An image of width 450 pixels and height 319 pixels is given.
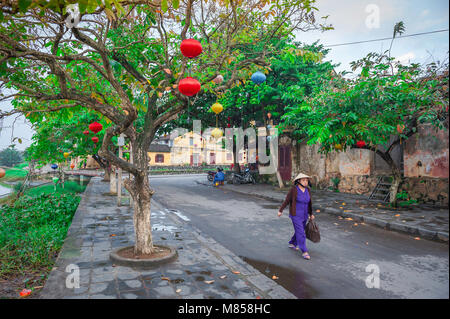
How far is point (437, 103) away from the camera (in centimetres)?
795

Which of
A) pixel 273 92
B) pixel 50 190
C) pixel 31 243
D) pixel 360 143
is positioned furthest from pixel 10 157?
pixel 360 143

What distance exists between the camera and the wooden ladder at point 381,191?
12.7m

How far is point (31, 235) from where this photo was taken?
23.6 feet

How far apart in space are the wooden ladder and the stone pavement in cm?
875

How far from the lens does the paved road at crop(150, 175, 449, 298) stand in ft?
14.9

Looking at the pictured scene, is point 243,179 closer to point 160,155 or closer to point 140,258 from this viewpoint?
point 140,258

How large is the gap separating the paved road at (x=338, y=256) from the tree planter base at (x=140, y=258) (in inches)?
60.3

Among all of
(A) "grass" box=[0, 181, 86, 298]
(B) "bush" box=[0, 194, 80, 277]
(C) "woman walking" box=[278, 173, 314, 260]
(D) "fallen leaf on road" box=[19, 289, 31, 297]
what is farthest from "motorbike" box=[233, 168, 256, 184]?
(D) "fallen leaf on road" box=[19, 289, 31, 297]

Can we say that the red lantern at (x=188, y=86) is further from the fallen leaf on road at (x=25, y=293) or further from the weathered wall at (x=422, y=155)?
the weathered wall at (x=422, y=155)

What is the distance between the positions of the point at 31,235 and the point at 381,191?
13237 millimetres

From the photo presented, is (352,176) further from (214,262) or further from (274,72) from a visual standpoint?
(214,262)

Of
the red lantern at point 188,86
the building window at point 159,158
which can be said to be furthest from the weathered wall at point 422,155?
the building window at point 159,158

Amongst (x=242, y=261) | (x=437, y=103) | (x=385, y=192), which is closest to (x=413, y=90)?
(x=437, y=103)
